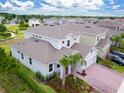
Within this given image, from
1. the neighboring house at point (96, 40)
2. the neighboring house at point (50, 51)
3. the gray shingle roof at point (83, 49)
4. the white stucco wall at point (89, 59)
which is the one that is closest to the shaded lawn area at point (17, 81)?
the neighboring house at point (50, 51)

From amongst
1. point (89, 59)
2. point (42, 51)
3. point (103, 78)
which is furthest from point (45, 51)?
point (103, 78)

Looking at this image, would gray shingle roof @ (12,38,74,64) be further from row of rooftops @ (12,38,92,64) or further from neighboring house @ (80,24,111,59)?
neighboring house @ (80,24,111,59)

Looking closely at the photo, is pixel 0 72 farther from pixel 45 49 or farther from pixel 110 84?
pixel 110 84

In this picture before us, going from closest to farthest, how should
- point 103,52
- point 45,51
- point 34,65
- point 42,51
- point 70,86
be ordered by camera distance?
point 70,86, point 34,65, point 45,51, point 42,51, point 103,52

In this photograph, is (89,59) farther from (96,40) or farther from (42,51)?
(96,40)

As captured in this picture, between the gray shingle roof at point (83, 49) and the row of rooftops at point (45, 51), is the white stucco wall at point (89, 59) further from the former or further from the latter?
the row of rooftops at point (45, 51)

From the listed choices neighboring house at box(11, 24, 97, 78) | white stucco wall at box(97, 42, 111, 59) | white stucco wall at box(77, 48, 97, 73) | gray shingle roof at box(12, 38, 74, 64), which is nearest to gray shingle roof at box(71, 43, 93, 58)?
neighboring house at box(11, 24, 97, 78)
